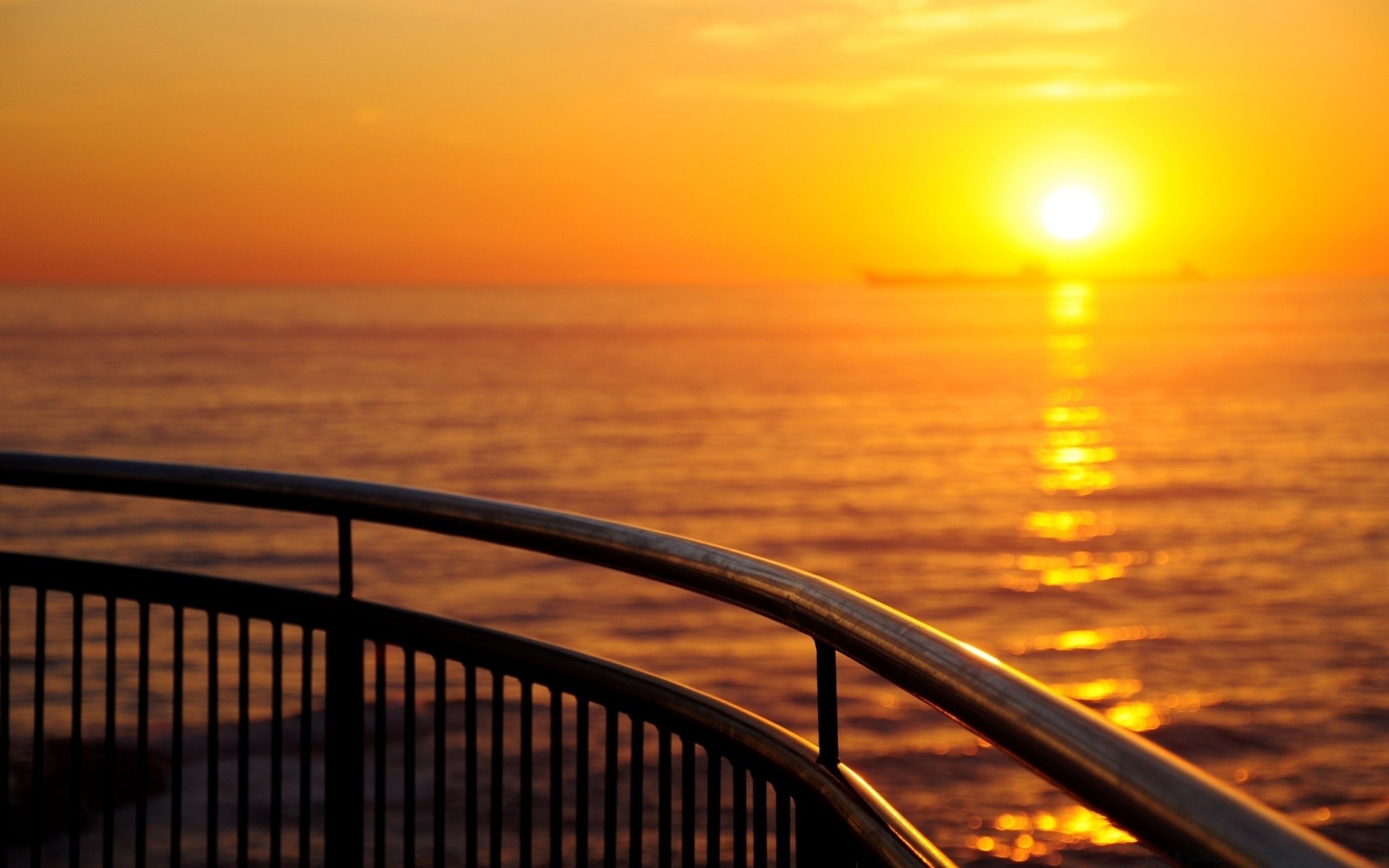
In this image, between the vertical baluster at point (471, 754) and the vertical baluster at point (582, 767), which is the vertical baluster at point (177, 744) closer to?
the vertical baluster at point (471, 754)

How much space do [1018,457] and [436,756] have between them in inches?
1473

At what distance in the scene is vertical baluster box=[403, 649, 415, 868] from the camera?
9.12 feet

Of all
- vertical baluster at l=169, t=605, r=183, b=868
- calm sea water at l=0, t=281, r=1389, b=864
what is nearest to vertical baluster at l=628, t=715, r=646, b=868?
vertical baluster at l=169, t=605, r=183, b=868

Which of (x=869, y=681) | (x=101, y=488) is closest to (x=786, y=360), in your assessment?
(x=869, y=681)

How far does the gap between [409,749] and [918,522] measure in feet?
78.4

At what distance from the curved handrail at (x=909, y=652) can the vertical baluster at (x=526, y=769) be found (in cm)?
25

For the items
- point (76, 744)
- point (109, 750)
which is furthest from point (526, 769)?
point (76, 744)

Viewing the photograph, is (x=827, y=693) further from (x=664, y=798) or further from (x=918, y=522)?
(x=918, y=522)

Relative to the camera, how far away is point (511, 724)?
1164 centimetres

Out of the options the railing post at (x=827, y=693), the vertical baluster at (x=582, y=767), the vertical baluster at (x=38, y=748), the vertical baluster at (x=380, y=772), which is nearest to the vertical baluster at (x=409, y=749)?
the vertical baluster at (x=380, y=772)

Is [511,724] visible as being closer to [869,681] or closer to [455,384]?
[869,681]

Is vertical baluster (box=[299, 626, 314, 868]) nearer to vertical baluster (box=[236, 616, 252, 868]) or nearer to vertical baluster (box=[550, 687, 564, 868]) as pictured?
vertical baluster (box=[236, 616, 252, 868])

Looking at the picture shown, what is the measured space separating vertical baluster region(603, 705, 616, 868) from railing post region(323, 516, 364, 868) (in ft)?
2.13

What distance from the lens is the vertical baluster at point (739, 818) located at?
212 centimetres
